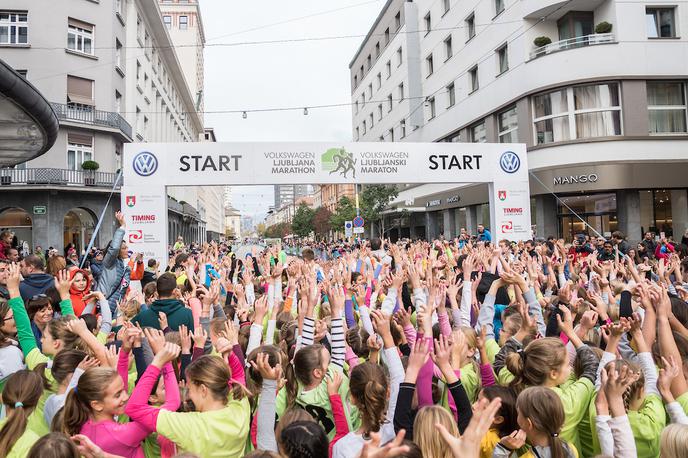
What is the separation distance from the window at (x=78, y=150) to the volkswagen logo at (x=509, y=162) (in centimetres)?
2200

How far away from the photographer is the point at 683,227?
1877 cm

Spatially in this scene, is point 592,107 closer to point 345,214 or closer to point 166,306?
point 166,306

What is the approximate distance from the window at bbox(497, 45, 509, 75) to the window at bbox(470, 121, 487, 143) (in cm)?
304

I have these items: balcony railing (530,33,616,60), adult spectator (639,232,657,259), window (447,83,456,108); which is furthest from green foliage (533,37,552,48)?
adult spectator (639,232,657,259)

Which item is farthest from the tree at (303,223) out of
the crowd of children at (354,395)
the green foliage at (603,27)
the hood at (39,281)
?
the crowd of children at (354,395)

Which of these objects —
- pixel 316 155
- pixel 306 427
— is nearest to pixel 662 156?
pixel 316 155

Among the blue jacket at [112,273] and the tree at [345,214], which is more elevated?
the tree at [345,214]

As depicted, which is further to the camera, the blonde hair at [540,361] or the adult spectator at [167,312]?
the adult spectator at [167,312]

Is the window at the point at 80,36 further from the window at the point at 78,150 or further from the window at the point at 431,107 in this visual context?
the window at the point at 431,107

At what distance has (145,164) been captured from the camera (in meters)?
12.7

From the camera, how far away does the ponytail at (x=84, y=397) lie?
2.45m

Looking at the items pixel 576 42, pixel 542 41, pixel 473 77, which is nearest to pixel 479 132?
pixel 473 77

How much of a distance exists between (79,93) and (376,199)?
19950 mm

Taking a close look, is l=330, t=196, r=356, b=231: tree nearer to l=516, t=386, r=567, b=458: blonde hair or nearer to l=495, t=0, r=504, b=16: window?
l=495, t=0, r=504, b=16: window
